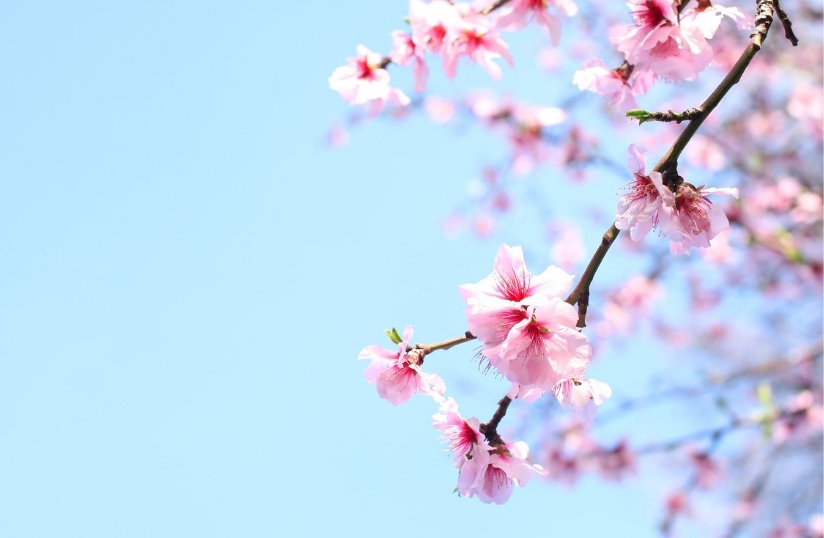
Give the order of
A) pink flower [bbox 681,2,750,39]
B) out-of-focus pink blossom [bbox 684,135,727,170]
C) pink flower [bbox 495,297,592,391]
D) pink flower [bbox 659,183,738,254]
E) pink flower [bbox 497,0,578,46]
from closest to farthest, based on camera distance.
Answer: pink flower [bbox 495,297,592,391] → pink flower [bbox 659,183,738,254] → pink flower [bbox 681,2,750,39] → pink flower [bbox 497,0,578,46] → out-of-focus pink blossom [bbox 684,135,727,170]

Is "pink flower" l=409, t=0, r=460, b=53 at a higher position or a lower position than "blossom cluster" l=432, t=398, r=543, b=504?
higher

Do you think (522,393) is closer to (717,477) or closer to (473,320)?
(473,320)

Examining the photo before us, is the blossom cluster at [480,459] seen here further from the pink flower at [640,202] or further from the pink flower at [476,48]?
the pink flower at [476,48]

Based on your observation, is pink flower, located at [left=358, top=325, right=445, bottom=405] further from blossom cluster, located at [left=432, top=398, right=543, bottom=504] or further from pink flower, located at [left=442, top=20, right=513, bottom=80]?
pink flower, located at [left=442, top=20, right=513, bottom=80]

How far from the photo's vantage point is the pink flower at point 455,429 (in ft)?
5.49

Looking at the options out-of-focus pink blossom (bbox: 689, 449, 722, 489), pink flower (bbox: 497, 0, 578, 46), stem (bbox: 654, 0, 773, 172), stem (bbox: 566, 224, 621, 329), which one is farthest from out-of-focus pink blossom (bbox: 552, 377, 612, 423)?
out-of-focus pink blossom (bbox: 689, 449, 722, 489)

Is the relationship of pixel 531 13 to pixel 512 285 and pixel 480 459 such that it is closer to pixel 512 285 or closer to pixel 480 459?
pixel 512 285

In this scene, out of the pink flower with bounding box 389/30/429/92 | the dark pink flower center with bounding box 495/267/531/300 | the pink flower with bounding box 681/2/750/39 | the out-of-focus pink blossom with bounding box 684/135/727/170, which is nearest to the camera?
the dark pink flower center with bounding box 495/267/531/300

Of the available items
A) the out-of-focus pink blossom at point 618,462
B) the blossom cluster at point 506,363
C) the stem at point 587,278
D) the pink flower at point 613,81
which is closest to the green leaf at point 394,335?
the blossom cluster at point 506,363

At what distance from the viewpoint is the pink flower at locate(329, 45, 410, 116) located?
2.38 metres

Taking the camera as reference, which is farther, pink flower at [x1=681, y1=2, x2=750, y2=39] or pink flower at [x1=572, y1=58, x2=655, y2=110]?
pink flower at [x1=572, y1=58, x2=655, y2=110]

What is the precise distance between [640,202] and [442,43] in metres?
1.11

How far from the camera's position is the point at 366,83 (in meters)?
2.42

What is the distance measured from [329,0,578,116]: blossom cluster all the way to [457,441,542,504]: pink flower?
1220 millimetres
